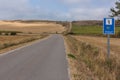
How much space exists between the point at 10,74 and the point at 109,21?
6.90 metres

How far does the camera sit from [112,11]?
338 feet

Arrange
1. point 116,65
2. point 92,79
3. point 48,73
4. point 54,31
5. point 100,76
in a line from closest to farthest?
1. point 92,79
2. point 100,76
3. point 48,73
4. point 116,65
5. point 54,31

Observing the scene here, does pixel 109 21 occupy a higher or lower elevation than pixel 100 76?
higher

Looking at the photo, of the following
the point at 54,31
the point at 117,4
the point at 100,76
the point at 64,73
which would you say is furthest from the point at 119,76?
the point at 54,31

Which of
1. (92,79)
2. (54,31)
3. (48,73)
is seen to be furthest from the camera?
(54,31)

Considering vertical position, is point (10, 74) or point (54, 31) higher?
point (10, 74)

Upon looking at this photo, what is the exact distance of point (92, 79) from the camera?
1315cm

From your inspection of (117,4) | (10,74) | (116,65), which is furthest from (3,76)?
→ (117,4)

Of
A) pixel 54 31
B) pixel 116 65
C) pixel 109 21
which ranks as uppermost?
pixel 109 21

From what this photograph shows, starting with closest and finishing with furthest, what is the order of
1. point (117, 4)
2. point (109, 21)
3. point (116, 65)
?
point (116, 65), point (109, 21), point (117, 4)

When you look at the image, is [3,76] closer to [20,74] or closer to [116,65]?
[20,74]

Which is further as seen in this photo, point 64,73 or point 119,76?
point 64,73

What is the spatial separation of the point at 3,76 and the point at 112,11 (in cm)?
9161

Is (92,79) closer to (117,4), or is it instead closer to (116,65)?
(116,65)
